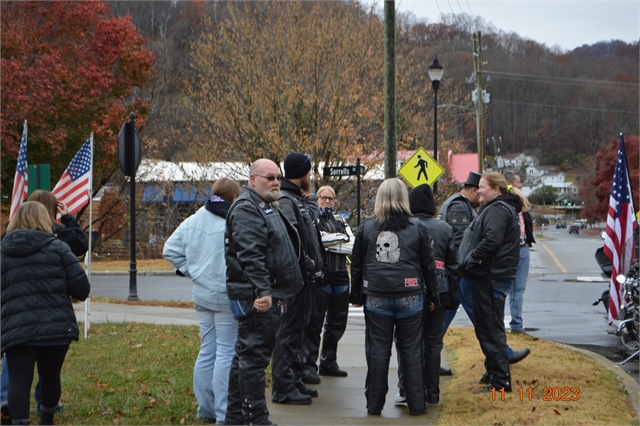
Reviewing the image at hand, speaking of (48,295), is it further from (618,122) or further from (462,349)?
(618,122)

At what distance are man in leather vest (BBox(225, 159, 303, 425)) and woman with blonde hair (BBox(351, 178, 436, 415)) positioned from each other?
0.86m

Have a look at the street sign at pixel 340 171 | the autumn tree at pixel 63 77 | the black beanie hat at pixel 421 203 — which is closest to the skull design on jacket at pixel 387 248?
the black beanie hat at pixel 421 203

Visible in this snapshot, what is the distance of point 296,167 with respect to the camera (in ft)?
24.5

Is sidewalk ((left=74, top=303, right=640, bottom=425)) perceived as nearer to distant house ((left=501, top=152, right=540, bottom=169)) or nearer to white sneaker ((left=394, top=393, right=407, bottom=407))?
white sneaker ((left=394, top=393, right=407, bottom=407))

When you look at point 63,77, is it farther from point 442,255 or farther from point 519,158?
point 519,158

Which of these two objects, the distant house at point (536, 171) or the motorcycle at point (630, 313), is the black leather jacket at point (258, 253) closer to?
the motorcycle at point (630, 313)

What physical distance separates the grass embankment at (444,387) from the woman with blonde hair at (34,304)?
0.58 meters

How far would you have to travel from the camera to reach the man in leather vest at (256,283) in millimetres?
5738

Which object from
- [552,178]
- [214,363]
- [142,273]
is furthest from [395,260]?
[552,178]

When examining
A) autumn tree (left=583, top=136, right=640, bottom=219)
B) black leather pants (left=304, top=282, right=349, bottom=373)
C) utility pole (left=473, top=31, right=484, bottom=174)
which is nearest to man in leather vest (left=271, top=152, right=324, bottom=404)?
black leather pants (left=304, top=282, right=349, bottom=373)

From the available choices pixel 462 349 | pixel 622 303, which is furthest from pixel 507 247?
pixel 622 303

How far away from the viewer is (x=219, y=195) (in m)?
6.58

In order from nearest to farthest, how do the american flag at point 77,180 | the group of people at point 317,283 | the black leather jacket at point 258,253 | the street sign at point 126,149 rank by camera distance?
the black leather jacket at point 258,253 → the group of people at point 317,283 → the american flag at point 77,180 → the street sign at point 126,149

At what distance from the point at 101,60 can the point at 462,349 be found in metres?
22.2
